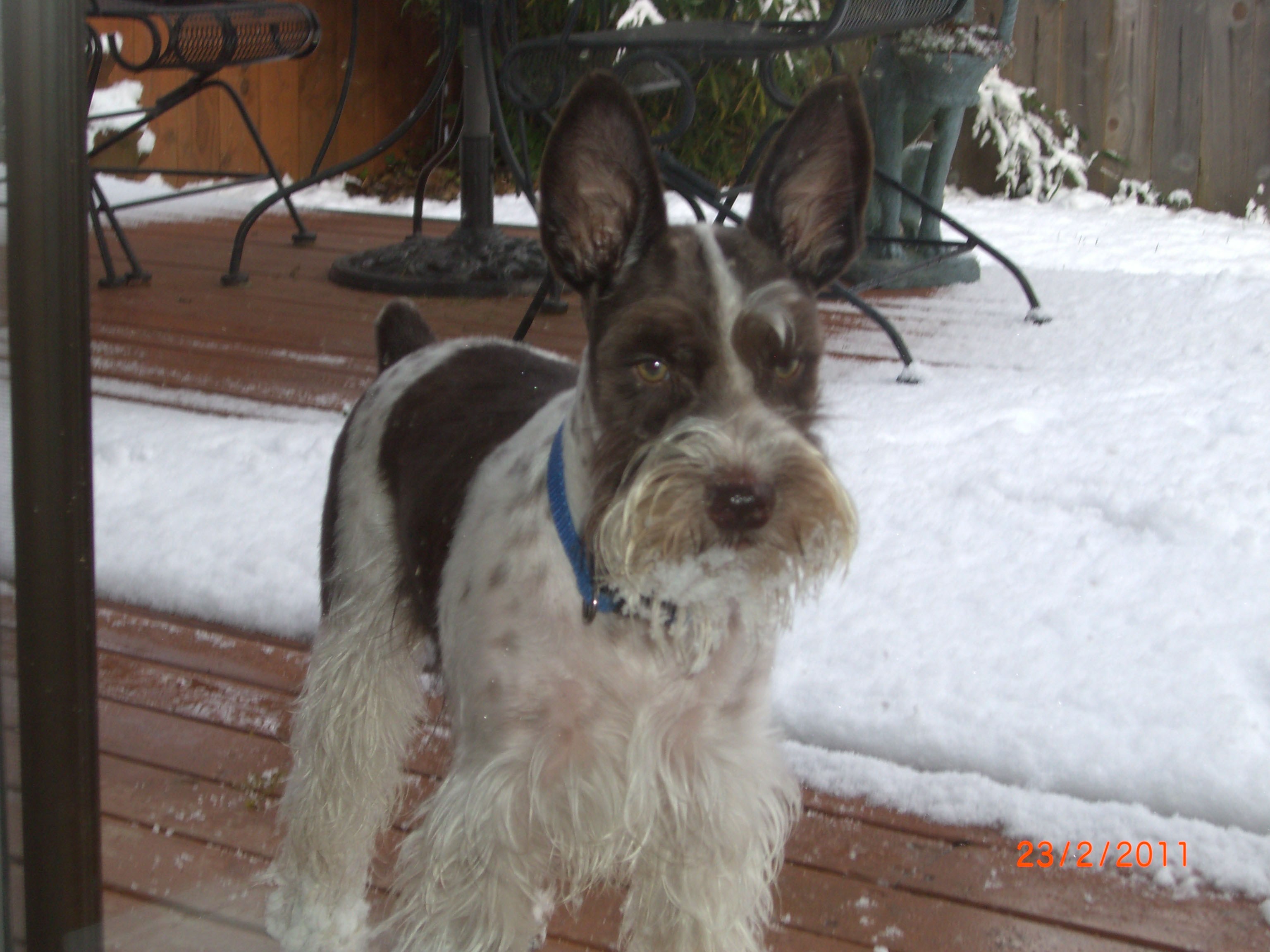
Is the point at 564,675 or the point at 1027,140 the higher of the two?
the point at 1027,140

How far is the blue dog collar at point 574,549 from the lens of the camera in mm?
1352

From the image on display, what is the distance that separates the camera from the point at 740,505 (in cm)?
119

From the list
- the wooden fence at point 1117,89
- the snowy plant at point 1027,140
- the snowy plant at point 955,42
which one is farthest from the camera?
the snowy plant at point 1027,140

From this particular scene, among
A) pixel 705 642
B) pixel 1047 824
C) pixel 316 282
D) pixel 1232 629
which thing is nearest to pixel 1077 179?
pixel 316 282

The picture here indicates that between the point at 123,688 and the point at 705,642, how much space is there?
1249 millimetres

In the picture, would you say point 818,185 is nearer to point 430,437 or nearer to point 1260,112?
point 430,437

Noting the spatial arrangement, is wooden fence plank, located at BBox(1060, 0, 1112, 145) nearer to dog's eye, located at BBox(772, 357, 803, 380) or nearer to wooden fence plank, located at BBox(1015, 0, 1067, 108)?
wooden fence plank, located at BBox(1015, 0, 1067, 108)

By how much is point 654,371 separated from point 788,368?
6.2 inches

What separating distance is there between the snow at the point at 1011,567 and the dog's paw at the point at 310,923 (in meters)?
0.74

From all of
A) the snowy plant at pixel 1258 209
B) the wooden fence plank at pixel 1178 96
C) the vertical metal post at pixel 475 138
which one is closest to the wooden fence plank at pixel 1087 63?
the wooden fence plank at pixel 1178 96

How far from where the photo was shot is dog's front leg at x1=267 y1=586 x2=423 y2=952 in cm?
170

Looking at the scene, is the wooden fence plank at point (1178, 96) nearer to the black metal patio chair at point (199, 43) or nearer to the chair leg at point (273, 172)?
the black metal patio chair at point (199, 43)

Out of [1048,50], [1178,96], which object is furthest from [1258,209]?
[1048,50]

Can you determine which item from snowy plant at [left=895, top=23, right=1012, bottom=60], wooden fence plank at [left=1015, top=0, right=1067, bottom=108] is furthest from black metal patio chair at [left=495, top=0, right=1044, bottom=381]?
wooden fence plank at [left=1015, top=0, right=1067, bottom=108]
